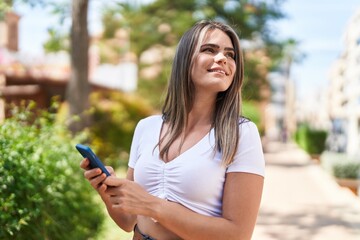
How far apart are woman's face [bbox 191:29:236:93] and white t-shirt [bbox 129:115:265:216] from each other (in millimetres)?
158

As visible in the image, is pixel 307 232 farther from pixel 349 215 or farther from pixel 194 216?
pixel 194 216

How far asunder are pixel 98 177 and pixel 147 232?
0.28 metres

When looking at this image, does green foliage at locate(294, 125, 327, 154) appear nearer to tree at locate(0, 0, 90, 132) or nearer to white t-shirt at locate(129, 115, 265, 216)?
tree at locate(0, 0, 90, 132)

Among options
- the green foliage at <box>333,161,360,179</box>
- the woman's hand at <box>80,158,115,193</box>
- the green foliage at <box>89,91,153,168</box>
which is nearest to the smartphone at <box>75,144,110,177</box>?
the woman's hand at <box>80,158,115,193</box>

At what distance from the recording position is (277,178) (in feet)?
50.4

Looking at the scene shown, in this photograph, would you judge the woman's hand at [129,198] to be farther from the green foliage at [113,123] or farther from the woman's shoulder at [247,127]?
the green foliage at [113,123]

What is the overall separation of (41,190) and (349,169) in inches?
471

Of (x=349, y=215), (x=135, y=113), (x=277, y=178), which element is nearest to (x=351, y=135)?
(x=277, y=178)

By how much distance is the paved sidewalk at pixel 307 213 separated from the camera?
23.6 ft

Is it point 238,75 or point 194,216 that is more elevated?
point 238,75

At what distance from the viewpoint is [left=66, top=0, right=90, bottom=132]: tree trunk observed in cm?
909

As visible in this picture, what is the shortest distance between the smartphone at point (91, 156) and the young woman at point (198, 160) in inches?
0.8

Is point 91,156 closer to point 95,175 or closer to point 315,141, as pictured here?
point 95,175

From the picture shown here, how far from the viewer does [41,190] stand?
3.62 m
